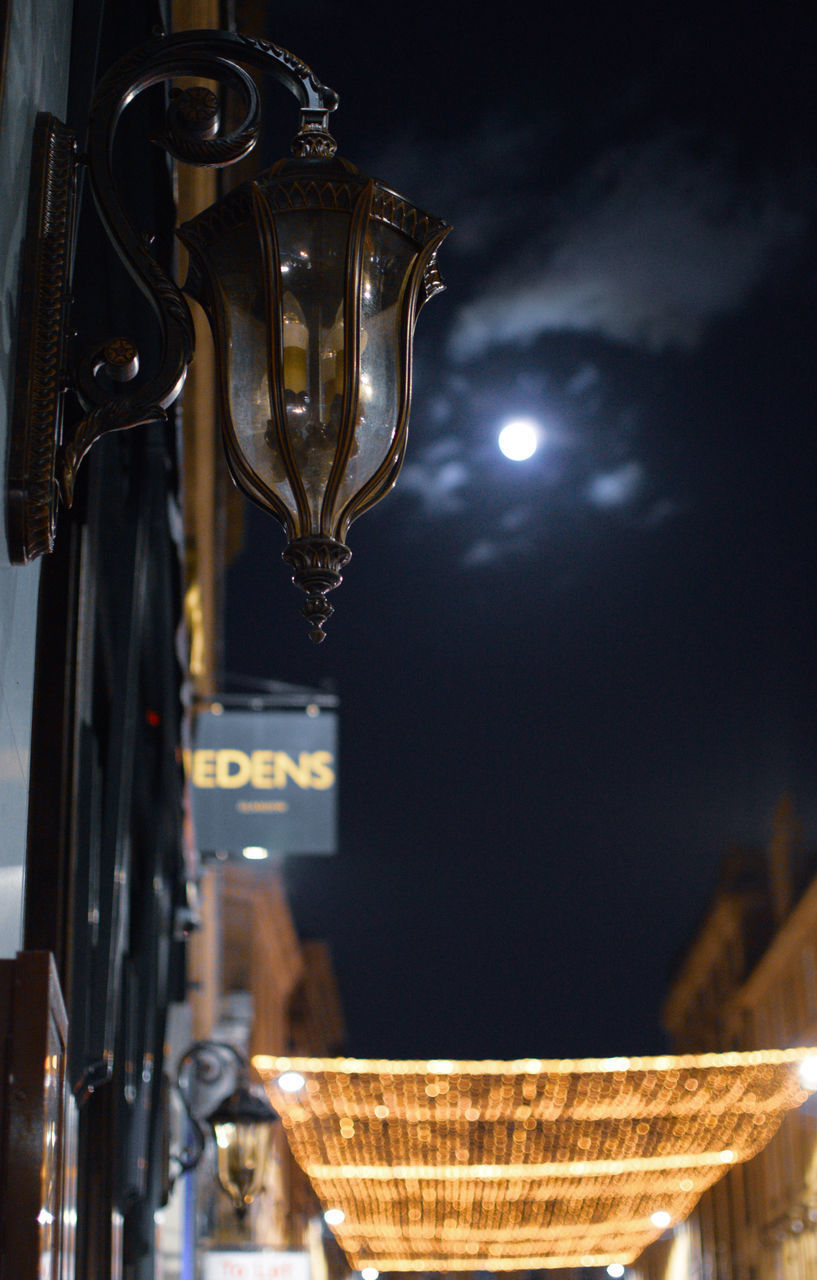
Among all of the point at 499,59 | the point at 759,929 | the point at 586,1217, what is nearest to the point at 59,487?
the point at 499,59

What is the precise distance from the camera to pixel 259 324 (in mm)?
3189

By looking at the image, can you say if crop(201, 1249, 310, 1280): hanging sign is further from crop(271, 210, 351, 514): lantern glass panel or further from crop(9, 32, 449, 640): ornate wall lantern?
crop(271, 210, 351, 514): lantern glass panel

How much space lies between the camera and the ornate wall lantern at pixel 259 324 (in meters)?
3.10

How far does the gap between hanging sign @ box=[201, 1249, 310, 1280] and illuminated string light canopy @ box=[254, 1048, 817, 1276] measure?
2.58 m

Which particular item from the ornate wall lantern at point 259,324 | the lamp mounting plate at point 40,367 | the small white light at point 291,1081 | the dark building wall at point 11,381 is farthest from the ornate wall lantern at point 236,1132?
the ornate wall lantern at point 259,324

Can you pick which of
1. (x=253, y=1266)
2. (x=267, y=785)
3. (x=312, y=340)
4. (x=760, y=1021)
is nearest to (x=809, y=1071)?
(x=253, y=1266)

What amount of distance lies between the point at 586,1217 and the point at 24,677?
36.2 m

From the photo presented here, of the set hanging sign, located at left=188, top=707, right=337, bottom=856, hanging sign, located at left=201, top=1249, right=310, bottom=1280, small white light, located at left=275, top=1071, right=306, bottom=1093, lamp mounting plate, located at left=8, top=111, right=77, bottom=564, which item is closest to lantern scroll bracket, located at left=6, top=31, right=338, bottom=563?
lamp mounting plate, located at left=8, top=111, right=77, bottom=564

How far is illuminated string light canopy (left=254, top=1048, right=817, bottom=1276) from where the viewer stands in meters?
20.6

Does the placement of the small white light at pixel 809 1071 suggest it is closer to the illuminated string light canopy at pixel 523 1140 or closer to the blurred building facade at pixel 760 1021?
the illuminated string light canopy at pixel 523 1140

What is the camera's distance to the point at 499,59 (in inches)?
511

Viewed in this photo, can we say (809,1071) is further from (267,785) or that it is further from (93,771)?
(93,771)

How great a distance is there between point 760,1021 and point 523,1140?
1041 inches

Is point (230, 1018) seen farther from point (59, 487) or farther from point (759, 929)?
point (759, 929)
